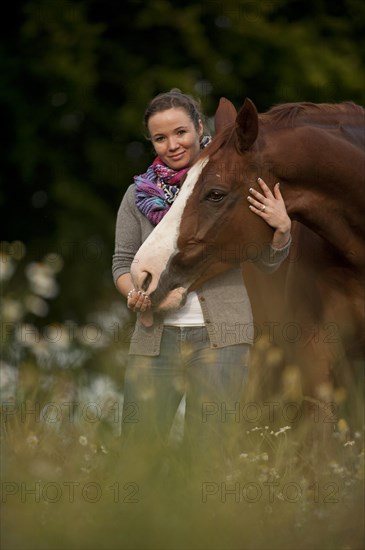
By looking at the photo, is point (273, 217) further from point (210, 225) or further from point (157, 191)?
point (157, 191)

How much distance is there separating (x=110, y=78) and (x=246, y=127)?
247 inches

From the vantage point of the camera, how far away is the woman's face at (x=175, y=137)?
5.07 metres

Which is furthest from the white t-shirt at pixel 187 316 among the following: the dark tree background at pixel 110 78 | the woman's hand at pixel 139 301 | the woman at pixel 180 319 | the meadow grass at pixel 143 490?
the dark tree background at pixel 110 78

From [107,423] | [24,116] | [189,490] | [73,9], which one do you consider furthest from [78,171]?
[189,490]

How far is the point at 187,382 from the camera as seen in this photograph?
491cm

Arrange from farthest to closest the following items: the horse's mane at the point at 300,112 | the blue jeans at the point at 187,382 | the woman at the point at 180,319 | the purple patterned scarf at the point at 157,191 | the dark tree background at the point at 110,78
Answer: the dark tree background at the point at 110,78, the horse's mane at the point at 300,112, the purple patterned scarf at the point at 157,191, the woman at the point at 180,319, the blue jeans at the point at 187,382

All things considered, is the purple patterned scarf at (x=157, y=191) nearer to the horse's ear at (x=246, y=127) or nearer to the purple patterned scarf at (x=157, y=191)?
the purple patterned scarf at (x=157, y=191)

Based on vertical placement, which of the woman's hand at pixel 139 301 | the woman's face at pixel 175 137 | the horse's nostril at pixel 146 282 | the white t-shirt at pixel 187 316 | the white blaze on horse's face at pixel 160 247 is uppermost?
the woman's face at pixel 175 137

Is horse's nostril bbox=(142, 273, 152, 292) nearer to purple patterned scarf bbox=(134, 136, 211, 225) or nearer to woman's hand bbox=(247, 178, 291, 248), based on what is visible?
purple patterned scarf bbox=(134, 136, 211, 225)

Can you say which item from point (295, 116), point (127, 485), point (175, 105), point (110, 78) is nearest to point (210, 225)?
point (175, 105)

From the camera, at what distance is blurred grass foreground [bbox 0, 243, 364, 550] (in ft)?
11.8

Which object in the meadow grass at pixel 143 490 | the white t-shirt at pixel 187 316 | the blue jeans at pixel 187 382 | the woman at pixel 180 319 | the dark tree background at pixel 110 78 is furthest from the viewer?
the dark tree background at pixel 110 78

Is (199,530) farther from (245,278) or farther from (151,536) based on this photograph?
(245,278)

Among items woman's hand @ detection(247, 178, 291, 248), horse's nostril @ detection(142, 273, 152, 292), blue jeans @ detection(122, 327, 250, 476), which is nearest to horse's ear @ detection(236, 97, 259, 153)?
woman's hand @ detection(247, 178, 291, 248)
